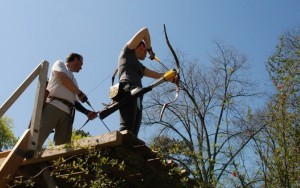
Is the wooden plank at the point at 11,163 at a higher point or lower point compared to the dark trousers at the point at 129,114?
A: lower

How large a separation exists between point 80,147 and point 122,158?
0.37 meters

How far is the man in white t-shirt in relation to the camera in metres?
3.82

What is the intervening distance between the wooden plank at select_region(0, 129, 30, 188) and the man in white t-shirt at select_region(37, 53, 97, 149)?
1.77ft

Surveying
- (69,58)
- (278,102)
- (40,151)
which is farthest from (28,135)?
(278,102)

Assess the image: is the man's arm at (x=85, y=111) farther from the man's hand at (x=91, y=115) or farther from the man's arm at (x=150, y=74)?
the man's arm at (x=150, y=74)

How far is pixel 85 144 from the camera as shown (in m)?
3.11

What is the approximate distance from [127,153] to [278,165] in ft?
4.93

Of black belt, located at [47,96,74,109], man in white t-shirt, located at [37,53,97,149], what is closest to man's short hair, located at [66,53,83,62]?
man in white t-shirt, located at [37,53,97,149]

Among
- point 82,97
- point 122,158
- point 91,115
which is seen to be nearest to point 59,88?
point 82,97

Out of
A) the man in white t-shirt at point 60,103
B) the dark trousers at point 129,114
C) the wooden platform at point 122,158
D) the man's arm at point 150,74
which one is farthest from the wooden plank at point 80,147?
the man's arm at point 150,74

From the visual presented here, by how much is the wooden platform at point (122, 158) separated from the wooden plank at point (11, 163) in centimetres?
16

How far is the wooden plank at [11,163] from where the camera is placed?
10.1 feet

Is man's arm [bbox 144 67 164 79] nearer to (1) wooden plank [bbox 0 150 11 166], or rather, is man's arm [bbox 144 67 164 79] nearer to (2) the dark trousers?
(2) the dark trousers

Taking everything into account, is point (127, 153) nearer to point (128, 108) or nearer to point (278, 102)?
point (128, 108)
